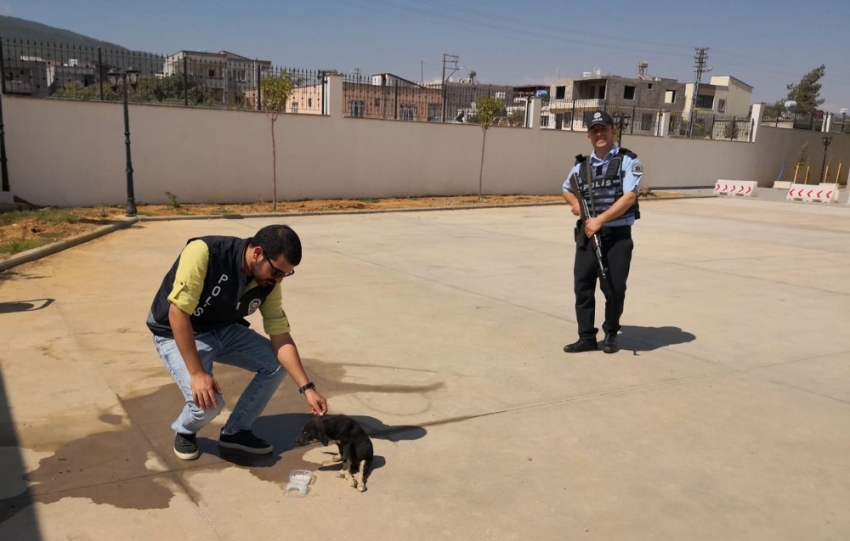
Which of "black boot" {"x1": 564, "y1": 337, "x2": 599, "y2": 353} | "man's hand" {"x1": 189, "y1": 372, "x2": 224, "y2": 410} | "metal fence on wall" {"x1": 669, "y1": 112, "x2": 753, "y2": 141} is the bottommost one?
"black boot" {"x1": 564, "y1": 337, "x2": 599, "y2": 353}

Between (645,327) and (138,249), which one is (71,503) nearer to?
(645,327)

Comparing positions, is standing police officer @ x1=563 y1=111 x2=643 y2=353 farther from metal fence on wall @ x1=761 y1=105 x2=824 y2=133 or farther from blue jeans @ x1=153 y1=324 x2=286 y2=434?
metal fence on wall @ x1=761 y1=105 x2=824 y2=133

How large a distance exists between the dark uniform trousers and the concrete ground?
336 mm

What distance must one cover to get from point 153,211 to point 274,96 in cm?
443

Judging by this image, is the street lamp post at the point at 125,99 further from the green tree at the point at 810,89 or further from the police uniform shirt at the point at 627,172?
the green tree at the point at 810,89

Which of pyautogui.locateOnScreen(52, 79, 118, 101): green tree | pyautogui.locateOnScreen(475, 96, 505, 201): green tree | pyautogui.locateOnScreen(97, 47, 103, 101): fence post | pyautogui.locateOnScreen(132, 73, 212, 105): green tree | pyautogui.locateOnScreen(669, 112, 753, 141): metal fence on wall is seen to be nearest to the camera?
pyautogui.locateOnScreen(97, 47, 103, 101): fence post

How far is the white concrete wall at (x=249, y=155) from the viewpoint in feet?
51.2

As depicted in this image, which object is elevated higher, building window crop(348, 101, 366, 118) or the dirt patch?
building window crop(348, 101, 366, 118)

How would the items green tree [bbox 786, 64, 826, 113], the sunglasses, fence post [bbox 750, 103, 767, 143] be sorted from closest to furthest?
the sunglasses < fence post [bbox 750, 103, 767, 143] < green tree [bbox 786, 64, 826, 113]

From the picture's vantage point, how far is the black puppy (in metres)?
3.44

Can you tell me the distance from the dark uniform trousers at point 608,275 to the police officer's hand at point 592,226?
0.16 meters

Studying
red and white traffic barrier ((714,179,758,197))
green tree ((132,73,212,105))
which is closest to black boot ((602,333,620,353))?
green tree ((132,73,212,105))

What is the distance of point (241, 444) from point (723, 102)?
320ft

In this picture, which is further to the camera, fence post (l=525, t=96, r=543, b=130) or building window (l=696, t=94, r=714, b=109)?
building window (l=696, t=94, r=714, b=109)
